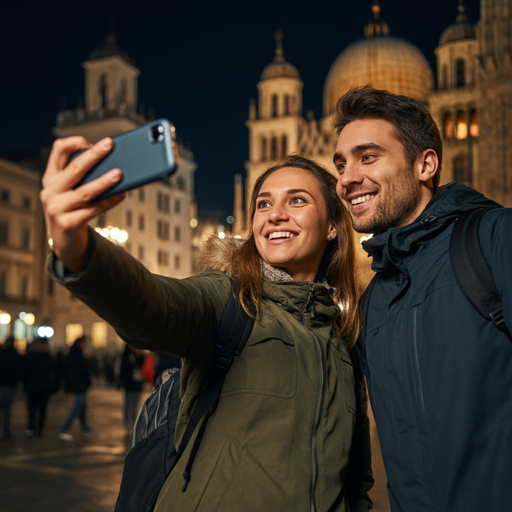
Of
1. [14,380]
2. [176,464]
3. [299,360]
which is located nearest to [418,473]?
[299,360]

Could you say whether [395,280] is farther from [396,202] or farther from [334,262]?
[334,262]

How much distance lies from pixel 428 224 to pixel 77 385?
985 cm

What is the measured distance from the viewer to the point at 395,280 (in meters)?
2.29

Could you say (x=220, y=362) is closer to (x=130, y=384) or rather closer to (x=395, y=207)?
(x=395, y=207)

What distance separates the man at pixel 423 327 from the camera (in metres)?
1.82

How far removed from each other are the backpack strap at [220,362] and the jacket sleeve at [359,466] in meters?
0.73

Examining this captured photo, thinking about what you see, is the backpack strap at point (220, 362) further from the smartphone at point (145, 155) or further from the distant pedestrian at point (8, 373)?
the distant pedestrian at point (8, 373)

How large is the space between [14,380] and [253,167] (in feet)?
111

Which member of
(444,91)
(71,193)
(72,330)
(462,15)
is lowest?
(72,330)

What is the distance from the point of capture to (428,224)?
219cm

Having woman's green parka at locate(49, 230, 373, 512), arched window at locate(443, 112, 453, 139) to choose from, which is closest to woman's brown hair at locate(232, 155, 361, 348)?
woman's green parka at locate(49, 230, 373, 512)

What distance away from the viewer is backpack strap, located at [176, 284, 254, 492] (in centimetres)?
206

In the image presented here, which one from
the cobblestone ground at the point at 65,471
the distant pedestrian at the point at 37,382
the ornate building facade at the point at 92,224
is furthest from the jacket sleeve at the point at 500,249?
A: the ornate building facade at the point at 92,224

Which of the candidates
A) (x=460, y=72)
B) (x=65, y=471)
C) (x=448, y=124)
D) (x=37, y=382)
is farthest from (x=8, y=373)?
(x=460, y=72)
